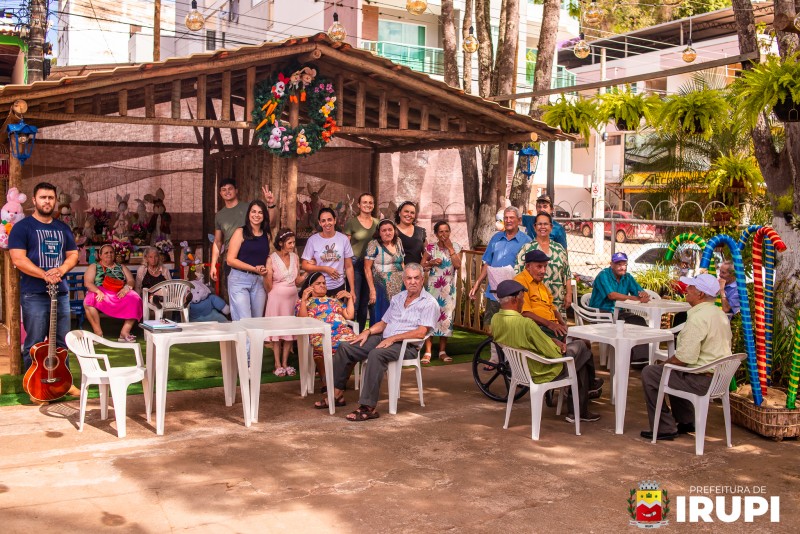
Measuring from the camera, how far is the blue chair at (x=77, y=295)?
33.3ft

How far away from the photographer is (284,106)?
30.7 feet

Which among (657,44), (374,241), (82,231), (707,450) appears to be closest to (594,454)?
(707,450)

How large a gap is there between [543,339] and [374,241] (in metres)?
2.47

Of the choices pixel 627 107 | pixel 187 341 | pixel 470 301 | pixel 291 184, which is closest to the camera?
pixel 187 341

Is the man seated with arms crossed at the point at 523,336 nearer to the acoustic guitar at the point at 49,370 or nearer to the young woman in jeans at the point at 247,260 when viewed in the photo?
the young woman in jeans at the point at 247,260

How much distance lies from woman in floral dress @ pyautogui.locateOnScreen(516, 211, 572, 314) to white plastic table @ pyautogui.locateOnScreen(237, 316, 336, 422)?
1998 millimetres

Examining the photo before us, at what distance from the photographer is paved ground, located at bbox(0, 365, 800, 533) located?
16.6ft

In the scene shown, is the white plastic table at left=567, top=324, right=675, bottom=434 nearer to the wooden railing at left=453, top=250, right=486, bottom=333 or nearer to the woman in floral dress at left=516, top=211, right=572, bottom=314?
the woman in floral dress at left=516, top=211, right=572, bottom=314

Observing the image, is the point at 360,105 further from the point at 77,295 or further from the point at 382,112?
the point at 77,295

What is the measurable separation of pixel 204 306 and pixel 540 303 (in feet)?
13.9

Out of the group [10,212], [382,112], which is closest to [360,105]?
[382,112]

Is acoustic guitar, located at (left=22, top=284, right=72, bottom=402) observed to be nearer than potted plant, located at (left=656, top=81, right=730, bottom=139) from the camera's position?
Yes

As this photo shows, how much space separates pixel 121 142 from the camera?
11.8 metres

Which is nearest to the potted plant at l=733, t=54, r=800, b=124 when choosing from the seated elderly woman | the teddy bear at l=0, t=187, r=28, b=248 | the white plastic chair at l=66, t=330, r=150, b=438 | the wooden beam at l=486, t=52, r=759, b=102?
the wooden beam at l=486, t=52, r=759, b=102
